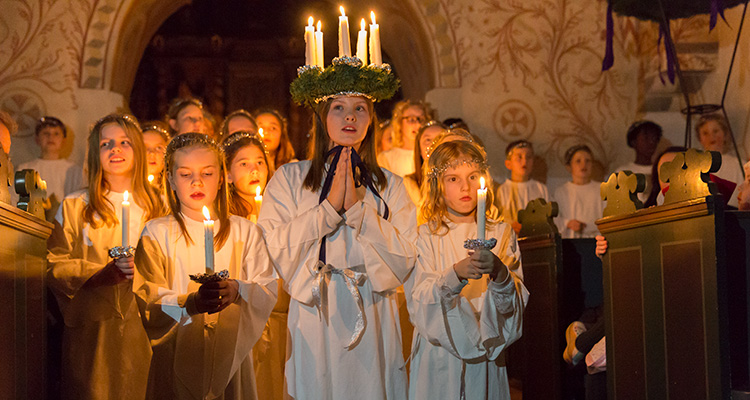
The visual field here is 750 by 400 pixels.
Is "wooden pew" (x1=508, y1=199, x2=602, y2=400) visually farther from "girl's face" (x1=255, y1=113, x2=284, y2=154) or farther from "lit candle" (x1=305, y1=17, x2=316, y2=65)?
"girl's face" (x1=255, y1=113, x2=284, y2=154)

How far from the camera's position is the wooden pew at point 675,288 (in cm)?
319

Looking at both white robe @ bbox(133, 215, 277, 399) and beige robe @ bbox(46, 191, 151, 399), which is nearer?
white robe @ bbox(133, 215, 277, 399)

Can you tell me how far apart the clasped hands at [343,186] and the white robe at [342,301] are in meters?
0.04

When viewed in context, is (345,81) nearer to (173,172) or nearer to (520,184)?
(173,172)

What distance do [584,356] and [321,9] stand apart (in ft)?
20.4

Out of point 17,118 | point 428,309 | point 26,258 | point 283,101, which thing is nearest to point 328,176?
point 428,309

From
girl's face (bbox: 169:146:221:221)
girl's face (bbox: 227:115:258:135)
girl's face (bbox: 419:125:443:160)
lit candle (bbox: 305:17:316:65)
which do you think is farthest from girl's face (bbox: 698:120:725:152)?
girl's face (bbox: 169:146:221:221)

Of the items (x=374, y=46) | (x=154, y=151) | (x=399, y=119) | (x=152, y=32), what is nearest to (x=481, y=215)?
(x=374, y=46)

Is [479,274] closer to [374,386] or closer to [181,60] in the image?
[374,386]

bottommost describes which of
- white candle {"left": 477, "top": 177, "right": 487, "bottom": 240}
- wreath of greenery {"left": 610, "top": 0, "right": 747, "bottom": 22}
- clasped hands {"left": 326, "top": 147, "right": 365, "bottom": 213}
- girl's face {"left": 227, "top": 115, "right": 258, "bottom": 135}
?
white candle {"left": 477, "top": 177, "right": 487, "bottom": 240}

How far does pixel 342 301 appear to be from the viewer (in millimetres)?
3502

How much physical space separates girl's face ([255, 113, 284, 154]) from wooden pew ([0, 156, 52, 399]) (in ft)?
6.72

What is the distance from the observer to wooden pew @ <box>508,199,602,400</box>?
4551 mm

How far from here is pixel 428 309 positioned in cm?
A: 362
